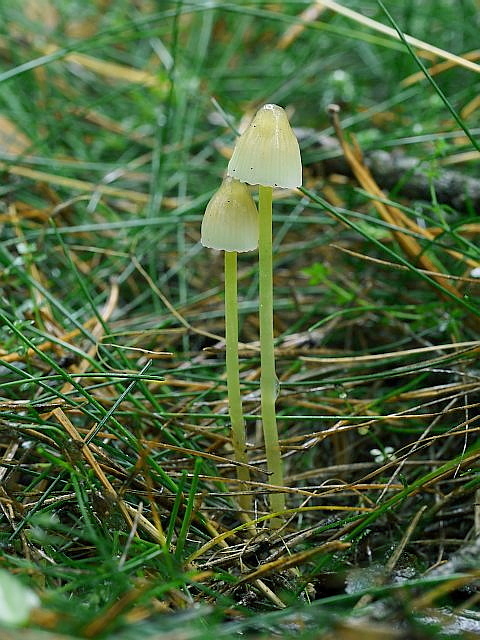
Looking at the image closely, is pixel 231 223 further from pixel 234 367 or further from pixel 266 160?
pixel 234 367

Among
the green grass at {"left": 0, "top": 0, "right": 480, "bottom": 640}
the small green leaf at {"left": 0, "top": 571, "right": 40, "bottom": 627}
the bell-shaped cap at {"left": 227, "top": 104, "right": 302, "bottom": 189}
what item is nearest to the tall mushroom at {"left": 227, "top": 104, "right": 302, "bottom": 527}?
the bell-shaped cap at {"left": 227, "top": 104, "right": 302, "bottom": 189}

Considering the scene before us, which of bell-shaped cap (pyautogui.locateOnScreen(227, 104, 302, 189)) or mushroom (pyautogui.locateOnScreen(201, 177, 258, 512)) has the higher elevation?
bell-shaped cap (pyautogui.locateOnScreen(227, 104, 302, 189))

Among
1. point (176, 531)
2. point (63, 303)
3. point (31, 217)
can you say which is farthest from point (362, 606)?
point (31, 217)

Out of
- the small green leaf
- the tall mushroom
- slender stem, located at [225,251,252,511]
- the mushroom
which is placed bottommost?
the small green leaf

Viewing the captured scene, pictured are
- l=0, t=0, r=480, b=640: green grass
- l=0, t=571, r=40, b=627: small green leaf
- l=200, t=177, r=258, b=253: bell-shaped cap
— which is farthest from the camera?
l=200, t=177, r=258, b=253: bell-shaped cap

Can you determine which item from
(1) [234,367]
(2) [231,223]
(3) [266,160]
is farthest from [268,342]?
(3) [266,160]

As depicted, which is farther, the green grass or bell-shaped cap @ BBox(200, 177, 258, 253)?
bell-shaped cap @ BBox(200, 177, 258, 253)

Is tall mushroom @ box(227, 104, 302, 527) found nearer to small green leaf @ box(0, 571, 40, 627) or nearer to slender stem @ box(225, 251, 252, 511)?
slender stem @ box(225, 251, 252, 511)
